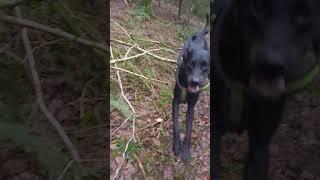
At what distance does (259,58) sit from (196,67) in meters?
0.18

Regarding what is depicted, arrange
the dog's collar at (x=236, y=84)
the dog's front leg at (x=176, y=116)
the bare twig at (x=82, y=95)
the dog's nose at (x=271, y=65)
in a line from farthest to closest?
1. the bare twig at (x=82, y=95)
2. the dog's front leg at (x=176, y=116)
3. the dog's collar at (x=236, y=84)
4. the dog's nose at (x=271, y=65)

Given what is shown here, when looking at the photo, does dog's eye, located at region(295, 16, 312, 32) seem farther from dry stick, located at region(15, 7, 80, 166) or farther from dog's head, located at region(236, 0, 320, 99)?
dry stick, located at region(15, 7, 80, 166)

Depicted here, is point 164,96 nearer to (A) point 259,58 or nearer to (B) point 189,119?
(B) point 189,119

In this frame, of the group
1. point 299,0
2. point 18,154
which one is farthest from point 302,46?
point 18,154

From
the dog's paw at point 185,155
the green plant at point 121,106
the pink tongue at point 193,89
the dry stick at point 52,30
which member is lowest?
the dog's paw at point 185,155

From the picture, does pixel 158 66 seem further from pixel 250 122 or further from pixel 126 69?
pixel 250 122

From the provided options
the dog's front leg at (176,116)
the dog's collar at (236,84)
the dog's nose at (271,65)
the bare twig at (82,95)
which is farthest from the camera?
the bare twig at (82,95)

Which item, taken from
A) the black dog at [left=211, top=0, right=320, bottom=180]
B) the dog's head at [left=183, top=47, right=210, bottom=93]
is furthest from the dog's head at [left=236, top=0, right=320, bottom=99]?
the dog's head at [left=183, top=47, right=210, bottom=93]

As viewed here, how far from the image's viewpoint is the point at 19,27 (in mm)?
963

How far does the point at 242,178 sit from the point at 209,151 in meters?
0.08

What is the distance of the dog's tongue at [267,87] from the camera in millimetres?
684

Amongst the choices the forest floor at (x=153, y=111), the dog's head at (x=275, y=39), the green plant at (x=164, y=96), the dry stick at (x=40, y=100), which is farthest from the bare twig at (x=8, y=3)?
the dog's head at (x=275, y=39)

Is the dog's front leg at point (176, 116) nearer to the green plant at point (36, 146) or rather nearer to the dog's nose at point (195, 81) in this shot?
the dog's nose at point (195, 81)

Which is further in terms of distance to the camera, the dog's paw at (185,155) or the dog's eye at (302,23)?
the dog's paw at (185,155)
